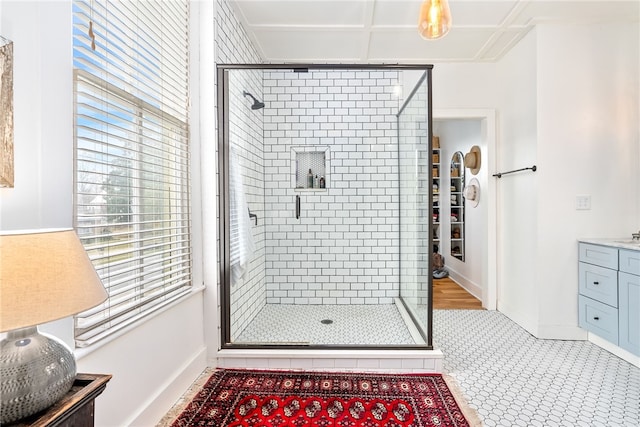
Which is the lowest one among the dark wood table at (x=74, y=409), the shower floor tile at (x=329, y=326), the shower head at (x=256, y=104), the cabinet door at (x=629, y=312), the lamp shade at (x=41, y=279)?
the shower floor tile at (x=329, y=326)

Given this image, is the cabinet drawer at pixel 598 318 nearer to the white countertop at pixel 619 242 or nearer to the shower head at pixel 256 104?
the white countertop at pixel 619 242

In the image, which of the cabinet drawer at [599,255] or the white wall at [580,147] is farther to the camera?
the white wall at [580,147]

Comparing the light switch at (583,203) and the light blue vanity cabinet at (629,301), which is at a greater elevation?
the light switch at (583,203)

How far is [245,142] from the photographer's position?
254cm

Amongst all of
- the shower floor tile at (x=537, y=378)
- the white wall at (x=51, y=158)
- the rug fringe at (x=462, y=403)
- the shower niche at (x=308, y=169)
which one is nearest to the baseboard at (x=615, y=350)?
the shower floor tile at (x=537, y=378)

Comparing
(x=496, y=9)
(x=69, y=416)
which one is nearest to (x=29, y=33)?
(x=69, y=416)

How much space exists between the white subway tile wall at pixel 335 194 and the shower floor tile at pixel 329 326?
0.37 ft

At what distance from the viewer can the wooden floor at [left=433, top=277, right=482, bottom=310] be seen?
354 cm

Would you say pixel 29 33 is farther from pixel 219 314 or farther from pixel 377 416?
pixel 377 416

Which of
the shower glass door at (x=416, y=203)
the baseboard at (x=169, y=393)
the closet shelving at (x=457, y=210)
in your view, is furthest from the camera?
the closet shelving at (x=457, y=210)

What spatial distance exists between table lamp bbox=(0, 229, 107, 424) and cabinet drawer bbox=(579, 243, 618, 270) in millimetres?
3064

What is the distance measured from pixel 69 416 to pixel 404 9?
3.08 m

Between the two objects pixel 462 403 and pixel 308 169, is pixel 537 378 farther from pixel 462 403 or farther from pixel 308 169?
pixel 308 169

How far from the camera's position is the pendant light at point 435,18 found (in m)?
1.63
